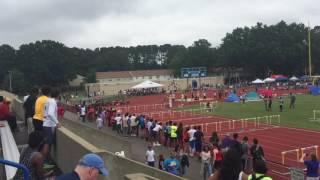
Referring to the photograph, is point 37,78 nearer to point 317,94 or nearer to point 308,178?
point 317,94

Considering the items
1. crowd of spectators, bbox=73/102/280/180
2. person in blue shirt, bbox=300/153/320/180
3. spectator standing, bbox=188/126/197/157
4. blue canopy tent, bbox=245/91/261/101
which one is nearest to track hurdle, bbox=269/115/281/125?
crowd of spectators, bbox=73/102/280/180

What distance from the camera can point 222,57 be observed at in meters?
118

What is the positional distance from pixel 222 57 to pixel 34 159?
11358 cm

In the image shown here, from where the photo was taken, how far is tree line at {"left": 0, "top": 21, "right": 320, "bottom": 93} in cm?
10662

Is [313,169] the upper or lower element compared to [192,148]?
upper

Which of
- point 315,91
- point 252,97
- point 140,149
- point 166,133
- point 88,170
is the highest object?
point 88,170

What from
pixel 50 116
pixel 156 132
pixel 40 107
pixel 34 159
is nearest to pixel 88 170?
pixel 34 159

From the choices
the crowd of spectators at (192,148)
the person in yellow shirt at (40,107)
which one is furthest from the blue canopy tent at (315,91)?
the person in yellow shirt at (40,107)

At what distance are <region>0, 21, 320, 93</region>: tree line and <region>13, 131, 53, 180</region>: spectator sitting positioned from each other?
93.8 m

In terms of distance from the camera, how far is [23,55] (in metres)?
125

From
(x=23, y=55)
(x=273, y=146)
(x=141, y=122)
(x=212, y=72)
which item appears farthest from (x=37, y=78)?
(x=273, y=146)

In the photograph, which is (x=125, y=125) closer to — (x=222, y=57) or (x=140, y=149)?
(x=140, y=149)

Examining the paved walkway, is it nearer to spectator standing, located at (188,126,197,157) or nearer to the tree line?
spectator standing, located at (188,126,197,157)

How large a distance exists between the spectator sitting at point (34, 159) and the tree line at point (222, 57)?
308 feet
